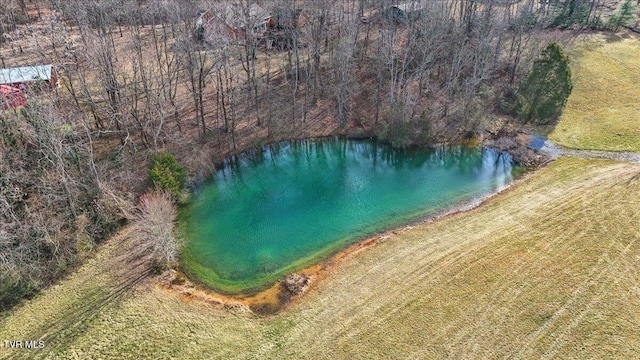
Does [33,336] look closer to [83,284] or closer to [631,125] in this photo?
[83,284]

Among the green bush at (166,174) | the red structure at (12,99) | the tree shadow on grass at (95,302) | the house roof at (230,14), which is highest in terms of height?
the house roof at (230,14)

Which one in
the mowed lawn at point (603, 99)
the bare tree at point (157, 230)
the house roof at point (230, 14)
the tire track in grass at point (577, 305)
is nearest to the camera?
the tire track in grass at point (577, 305)

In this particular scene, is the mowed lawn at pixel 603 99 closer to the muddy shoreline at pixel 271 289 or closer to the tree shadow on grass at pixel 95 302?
the muddy shoreline at pixel 271 289

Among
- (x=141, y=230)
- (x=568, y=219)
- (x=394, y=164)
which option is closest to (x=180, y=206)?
(x=141, y=230)

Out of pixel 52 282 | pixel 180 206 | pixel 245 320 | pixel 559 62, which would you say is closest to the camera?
pixel 245 320

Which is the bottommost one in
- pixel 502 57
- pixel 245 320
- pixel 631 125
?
pixel 245 320

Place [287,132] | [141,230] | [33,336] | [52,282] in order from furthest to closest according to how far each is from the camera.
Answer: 1. [287,132]
2. [141,230]
3. [52,282]
4. [33,336]

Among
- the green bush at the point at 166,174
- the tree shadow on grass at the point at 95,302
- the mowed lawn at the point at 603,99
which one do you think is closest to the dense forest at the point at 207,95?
the green bush at the point at 166,174

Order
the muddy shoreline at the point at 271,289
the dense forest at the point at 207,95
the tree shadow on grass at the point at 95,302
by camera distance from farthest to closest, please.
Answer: the dense forest at the point at 207,95
the muddy shoreline at the point at 271,289
the tree shadow on grass at the point at 95,302

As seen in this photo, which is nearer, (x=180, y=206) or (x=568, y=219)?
(x=568, y=219)
